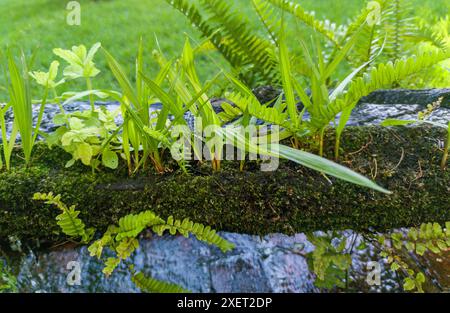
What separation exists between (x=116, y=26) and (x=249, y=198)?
542cm

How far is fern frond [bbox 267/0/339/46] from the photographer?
2.59 m

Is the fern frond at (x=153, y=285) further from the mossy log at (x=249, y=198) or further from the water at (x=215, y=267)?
the mossy log at (x=249, y=198)

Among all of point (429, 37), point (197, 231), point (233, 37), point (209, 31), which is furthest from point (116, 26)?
point (197, 231)

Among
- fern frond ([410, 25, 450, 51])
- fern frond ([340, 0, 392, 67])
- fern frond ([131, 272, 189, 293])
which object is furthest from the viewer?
fern frond ([410, 25, 450, 51])

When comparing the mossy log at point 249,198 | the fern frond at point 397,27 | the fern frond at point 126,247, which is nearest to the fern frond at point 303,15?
the fern frond at point 397,27

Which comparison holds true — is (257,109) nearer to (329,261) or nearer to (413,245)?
(329,261)

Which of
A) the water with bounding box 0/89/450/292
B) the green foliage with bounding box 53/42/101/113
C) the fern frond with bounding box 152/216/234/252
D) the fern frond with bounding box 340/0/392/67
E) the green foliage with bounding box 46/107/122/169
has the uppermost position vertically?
the fern frond with bounding box 340/0/392/67

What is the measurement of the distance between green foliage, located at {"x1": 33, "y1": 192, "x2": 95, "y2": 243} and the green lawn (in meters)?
3.19

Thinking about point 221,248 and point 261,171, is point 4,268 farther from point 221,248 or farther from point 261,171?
point 261,171

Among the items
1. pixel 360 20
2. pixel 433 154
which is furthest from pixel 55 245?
pixel 360 20

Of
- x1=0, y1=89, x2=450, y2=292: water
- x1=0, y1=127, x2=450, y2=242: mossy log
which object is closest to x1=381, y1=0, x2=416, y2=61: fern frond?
x1=0, y1=127, x2=450, y2=242: mossy log

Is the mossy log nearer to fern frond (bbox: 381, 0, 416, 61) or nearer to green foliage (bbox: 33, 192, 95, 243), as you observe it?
green foliage (bbox: 33, 192, 95, 243)

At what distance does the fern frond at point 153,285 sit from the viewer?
150cm

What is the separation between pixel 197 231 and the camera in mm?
1607
